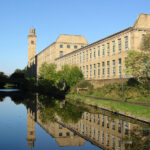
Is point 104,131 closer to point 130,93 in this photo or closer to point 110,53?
point 130,93

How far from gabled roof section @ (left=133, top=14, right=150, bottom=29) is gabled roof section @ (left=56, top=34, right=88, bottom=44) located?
152 ft

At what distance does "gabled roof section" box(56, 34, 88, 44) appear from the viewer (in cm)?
8288

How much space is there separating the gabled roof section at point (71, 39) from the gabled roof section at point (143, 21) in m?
46.2

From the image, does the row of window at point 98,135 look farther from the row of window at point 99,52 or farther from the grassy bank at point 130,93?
the row of window at point 99,52

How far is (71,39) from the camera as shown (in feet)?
277

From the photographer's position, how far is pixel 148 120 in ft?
50.4

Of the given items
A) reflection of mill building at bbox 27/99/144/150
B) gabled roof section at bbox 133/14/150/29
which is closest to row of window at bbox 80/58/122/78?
gabled roof section at bbox 133/14/150/29

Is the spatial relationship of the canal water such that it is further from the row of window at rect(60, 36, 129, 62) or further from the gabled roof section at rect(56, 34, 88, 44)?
the gabled roof section at rect(56, 34, 88, 44)

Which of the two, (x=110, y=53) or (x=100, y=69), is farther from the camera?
(x=100, y=69)

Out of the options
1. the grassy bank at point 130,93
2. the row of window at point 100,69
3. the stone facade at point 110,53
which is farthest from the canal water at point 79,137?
the row of window at point 100,69

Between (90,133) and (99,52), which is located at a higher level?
(99,52)

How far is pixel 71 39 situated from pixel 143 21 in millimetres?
47545

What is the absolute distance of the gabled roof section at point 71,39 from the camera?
8288 centimetres

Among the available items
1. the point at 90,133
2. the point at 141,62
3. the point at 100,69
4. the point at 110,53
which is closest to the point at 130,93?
the point at 141,62
